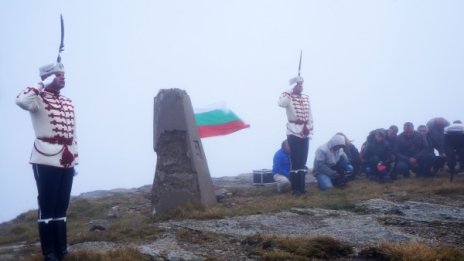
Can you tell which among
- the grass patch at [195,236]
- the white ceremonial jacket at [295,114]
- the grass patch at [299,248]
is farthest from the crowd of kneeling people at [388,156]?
the grass patch at [299,248]

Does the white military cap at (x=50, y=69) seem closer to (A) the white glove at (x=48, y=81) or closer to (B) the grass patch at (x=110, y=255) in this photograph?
(A) the white glove at (x=48, y=81)

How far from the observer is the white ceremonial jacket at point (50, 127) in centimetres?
588

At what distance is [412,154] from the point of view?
13.1m

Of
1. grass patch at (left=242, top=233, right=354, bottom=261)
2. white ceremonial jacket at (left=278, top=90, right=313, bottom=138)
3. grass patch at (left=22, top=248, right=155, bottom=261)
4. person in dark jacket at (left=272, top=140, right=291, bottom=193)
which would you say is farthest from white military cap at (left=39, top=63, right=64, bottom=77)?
person in dark jacket at (left=272, top=140, right=291, bottom=193)

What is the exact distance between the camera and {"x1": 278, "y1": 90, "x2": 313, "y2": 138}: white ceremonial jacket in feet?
35.2

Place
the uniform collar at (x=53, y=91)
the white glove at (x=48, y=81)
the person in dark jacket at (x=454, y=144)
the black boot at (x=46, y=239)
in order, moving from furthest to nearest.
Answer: the person in dark jacket at (x=454, y=144) → the uniform collar at (x=53, y=91) → the white glove at (x=48, y=81) → the black boot at (x=46, y=239)

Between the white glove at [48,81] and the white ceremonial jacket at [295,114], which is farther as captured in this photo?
the white ceremonial jacket at [295,114]

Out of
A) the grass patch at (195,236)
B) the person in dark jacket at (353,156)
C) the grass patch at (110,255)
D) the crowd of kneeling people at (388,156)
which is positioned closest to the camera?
the grass patch at (110,255)

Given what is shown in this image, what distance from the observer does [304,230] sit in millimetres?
7141

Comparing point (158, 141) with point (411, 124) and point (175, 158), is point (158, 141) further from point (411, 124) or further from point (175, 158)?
point (411, 124)

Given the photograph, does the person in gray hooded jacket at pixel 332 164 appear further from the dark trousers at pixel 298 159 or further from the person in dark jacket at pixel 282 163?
the dark trousers at pixel 298 159

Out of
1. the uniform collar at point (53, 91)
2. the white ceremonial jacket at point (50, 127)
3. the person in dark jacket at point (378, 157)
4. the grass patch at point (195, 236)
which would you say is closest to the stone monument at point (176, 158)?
the grass patch at point (195, 236)

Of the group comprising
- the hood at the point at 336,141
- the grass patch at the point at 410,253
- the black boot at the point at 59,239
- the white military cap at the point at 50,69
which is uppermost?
the white military cap at the point at 50,69

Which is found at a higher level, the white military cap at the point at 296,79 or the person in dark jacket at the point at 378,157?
the white military cap at the point at 296,79
